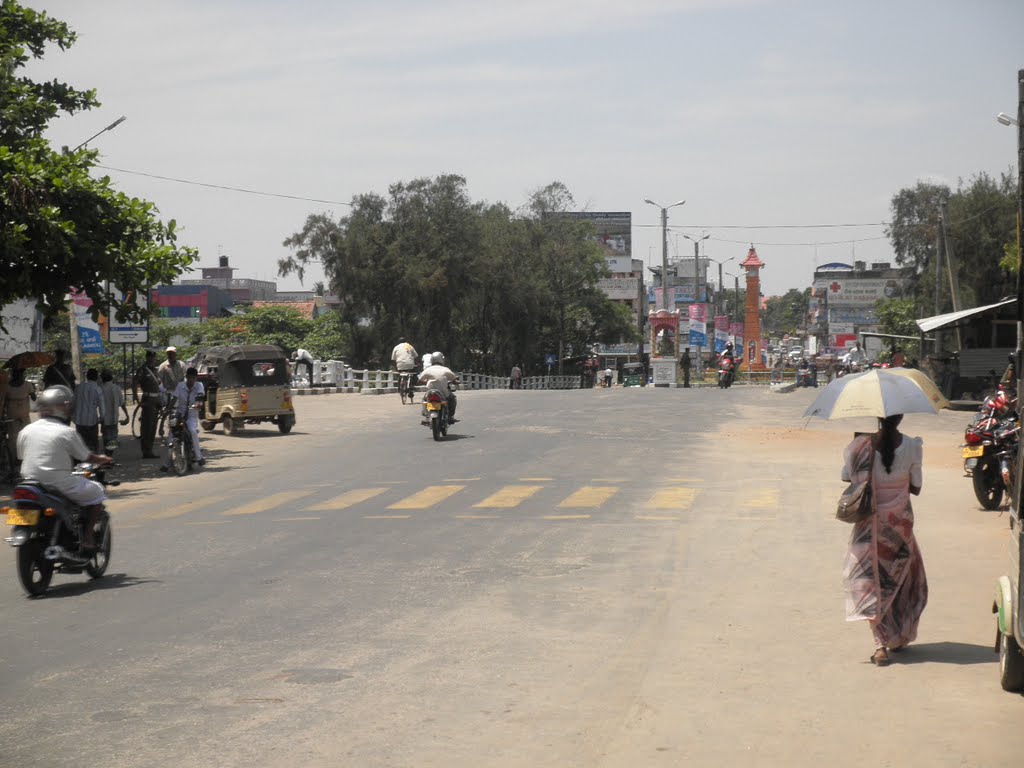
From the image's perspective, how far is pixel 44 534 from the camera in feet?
36.1

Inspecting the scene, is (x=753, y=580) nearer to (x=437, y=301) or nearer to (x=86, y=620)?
(x=86, y=620)

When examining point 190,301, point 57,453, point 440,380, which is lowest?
point 57,453

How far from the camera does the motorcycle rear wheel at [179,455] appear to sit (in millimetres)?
22422

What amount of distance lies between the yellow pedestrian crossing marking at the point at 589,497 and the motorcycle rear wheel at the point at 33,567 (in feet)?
23.9

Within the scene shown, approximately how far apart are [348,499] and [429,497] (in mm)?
1152

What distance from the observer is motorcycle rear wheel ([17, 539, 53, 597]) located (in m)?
10.9

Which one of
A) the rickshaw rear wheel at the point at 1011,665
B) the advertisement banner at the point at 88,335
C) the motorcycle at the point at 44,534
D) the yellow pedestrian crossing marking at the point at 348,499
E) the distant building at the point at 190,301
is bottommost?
the yellow pedestrian crossing marking at the point at 348,499

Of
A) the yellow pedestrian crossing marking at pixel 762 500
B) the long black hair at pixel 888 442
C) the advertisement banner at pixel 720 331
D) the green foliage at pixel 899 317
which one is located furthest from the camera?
the advertisement banner at pixel 720 331

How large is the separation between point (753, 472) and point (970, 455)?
520cm

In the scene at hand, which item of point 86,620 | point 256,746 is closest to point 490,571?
point 86,620

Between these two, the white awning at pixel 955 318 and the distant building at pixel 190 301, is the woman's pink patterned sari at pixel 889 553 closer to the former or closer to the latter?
the white awning at pixel 955 318

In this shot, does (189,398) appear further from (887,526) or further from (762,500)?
(887,526)

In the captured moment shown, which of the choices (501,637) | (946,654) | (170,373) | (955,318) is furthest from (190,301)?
(946,654)

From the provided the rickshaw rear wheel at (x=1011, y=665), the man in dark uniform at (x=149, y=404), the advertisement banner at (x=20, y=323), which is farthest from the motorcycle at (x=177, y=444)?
the rickshaw rear wheel at (x=1011, y=665)
